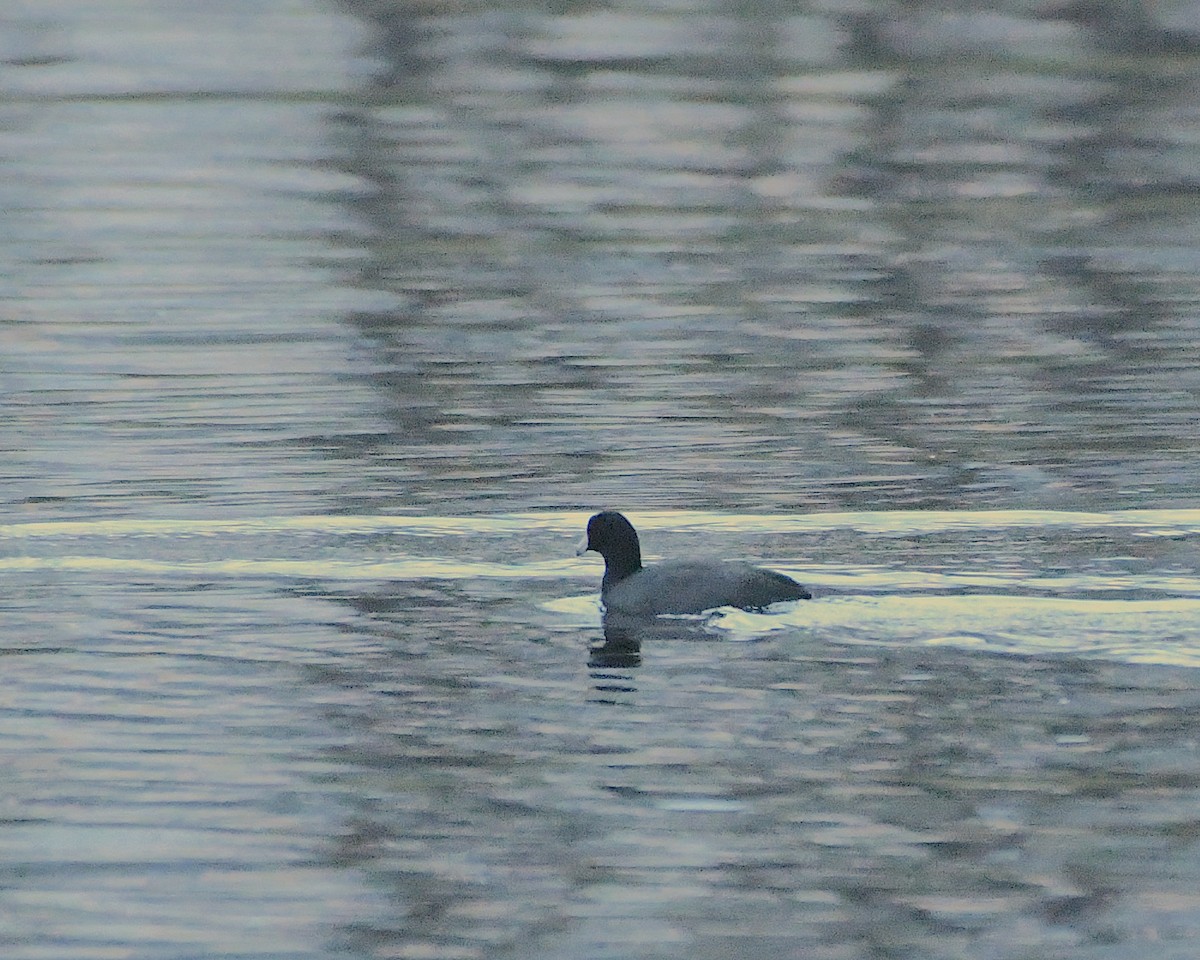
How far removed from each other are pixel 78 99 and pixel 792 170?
467 inches

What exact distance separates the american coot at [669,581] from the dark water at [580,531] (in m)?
0.14

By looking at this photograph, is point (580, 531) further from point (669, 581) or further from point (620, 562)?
point (669, 581)

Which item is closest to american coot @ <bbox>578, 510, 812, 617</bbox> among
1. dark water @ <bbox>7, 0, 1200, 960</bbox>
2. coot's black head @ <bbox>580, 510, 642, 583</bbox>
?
coot's black head @ <bbox>580, 510, 642, 583</bbox>

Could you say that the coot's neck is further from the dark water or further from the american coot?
the dark water

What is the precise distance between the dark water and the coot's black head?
0.86 feet

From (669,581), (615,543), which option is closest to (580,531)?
(615,543)

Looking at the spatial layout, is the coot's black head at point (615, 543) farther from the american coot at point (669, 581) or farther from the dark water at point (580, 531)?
the dark water at point (580, 531)

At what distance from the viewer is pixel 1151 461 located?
663 inches

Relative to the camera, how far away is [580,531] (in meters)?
15.5

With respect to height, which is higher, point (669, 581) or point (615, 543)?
point (615, 543)

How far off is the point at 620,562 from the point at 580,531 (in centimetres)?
136

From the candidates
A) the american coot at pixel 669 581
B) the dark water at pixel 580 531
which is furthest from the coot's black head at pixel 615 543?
the dark water at pixel 580 531

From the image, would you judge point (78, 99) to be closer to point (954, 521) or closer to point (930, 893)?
point (954, 521)

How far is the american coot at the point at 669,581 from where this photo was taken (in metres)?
13.4
